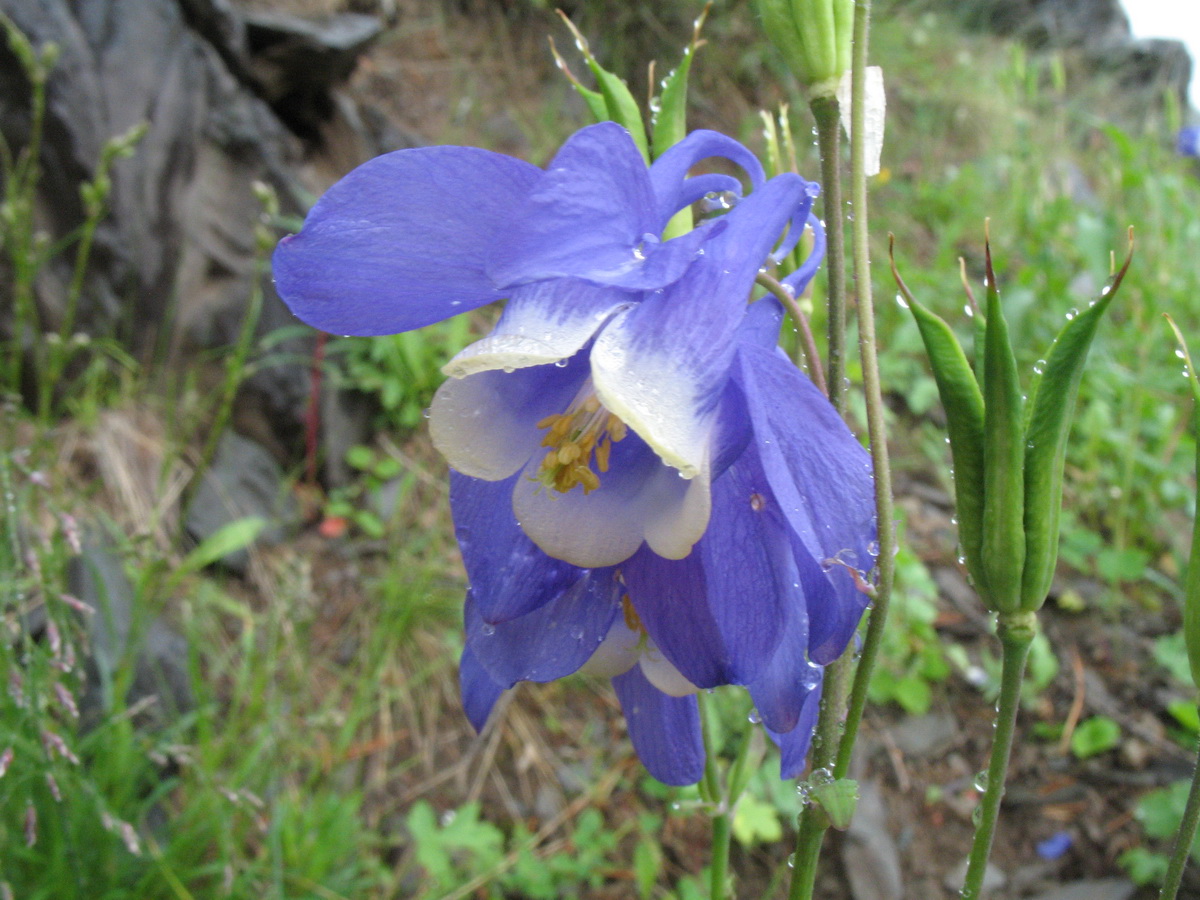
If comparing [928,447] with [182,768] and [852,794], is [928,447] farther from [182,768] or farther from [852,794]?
[852,794]

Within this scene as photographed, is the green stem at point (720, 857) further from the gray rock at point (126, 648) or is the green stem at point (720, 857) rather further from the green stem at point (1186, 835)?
the gray rock at point (126, 648)

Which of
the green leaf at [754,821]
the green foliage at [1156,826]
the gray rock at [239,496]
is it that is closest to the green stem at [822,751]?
the green leaf at [754,821]

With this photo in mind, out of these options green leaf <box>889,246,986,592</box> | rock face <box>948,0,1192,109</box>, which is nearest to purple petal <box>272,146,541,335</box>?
Result: green leaf <box>889,246,986,592</box>

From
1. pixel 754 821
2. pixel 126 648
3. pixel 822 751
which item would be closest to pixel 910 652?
pixel 754 821

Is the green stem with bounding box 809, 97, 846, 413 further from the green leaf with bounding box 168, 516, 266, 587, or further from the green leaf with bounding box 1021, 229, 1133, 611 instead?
the green leaf with bounding box 168, 516, 266, 587

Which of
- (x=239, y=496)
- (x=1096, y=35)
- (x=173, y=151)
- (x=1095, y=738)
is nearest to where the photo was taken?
(x=1095, y=738)

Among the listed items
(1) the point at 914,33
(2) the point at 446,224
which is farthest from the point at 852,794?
(1) the point at 914,33

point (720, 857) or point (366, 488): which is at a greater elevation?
point (720, 857)

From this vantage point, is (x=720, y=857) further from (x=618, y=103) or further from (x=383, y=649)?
(x=383, y=649)
